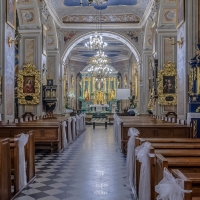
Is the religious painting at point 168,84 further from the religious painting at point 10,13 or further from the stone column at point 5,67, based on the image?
the religious painting at point 10,13

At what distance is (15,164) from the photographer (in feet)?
16.1

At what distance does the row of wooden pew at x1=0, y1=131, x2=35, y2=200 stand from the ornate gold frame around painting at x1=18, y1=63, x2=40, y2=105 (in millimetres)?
7988

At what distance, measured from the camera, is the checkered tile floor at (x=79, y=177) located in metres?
4.92

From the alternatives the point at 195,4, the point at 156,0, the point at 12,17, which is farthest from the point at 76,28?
the point at 195,4

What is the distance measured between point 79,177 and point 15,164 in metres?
1.47

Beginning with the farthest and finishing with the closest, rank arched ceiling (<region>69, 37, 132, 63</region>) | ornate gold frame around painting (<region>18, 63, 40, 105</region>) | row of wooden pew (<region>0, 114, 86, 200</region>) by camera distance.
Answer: arched ceiling (<region>69, 37, 132, 63</region>) → ornate gold frame around painting (<region>18, 63, 40, 105</region>) → row of wooden pew (<region>0, 114, 86, 200</region>)

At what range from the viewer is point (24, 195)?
16.0 ft

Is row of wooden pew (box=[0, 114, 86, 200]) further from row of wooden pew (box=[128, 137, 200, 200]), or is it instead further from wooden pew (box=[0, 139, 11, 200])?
row of wooden pew (box=[128, 137, 200, 200])

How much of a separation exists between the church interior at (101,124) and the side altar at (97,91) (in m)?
9.02

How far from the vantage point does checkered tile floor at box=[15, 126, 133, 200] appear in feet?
16.1

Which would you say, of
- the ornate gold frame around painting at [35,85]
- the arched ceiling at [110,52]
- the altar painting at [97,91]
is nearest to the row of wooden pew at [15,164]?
the ornate gold frame around painting at [35,85]

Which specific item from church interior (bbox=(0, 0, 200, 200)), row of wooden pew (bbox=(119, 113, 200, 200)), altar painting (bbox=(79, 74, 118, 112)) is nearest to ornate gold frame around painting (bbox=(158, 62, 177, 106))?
church interior (bbox=(0, 0, 200, 200))

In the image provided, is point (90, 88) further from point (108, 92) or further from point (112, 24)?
point (112, 24)

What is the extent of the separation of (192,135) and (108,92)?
997 inches
